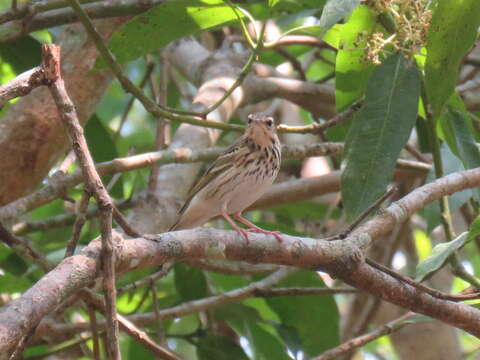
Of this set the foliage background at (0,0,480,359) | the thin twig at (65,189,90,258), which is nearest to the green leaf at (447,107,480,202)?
the foliage background at (0,0,480,359)

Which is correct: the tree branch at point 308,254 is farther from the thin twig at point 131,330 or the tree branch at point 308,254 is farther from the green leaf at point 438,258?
the thin twig at point 131,330

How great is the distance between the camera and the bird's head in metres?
4.97

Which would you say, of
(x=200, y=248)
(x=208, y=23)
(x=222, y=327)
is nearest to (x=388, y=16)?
(x=208, y=23)

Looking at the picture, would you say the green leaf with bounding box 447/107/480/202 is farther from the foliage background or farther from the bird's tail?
the bird's tail

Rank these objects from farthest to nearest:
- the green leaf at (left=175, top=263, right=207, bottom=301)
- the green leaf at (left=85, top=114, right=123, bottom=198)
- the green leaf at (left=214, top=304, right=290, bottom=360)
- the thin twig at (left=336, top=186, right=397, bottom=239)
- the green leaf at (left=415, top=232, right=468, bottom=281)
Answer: the green leaf at (left=85, top=114, right=123, bottom=198), the green leaf at (left=175, top=263, right=207, bottom=301), the green leaf at (left=214, top=304, right=290, bottom=360), the thin twig at (left=336, top=186, right=397, bottom=239), the green leaf at (left=415, top=232, right=468, bottom=281)

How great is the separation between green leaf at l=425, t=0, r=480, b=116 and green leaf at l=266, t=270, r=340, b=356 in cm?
172

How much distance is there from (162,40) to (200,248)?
61.4 inches

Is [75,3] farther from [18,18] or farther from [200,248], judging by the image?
[200,248]

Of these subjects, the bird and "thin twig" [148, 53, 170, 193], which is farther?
"thin twig" [148, 53, 170, 193]

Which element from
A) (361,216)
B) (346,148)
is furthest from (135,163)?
(361,216)

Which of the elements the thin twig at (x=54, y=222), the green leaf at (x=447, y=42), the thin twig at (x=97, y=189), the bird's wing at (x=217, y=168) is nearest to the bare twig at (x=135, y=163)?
the bird's wing at (x=217, y=168)

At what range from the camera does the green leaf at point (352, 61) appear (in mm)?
4031

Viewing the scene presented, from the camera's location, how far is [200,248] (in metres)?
2.96

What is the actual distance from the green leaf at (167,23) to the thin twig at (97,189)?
1.61 m
